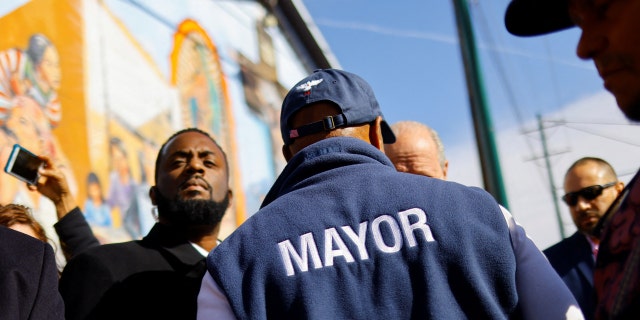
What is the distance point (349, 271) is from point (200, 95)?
6.29m

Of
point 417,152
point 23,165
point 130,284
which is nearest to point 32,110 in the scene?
point 23,165

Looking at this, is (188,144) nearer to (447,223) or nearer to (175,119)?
(447,223)

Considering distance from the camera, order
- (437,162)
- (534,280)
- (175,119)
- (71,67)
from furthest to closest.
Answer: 1. (175,119)
2. (71,67)
3. (437,162)
4. (534,280)

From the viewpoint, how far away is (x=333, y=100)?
1983mm

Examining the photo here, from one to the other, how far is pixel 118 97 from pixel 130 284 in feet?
12.5

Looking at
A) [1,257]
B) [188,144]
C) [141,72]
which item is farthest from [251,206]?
[1,257]

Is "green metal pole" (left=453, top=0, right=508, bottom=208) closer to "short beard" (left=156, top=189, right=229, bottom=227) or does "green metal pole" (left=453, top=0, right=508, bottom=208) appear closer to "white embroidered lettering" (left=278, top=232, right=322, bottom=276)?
"short beard" (left=156, top=189, right=229, bottom=227)

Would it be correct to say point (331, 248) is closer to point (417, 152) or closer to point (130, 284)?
point (130, 284)

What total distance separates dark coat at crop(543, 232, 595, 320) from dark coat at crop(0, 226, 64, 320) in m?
2.48

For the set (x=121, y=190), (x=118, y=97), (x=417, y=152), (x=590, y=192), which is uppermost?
(x=118, y=97)

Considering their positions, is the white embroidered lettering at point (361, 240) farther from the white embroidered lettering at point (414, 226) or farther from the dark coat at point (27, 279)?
the dark coat at point (27, 279)

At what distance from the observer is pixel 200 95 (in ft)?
25.4

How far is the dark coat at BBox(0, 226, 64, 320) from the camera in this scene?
1.86 m

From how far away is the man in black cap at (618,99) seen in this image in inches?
37.2
